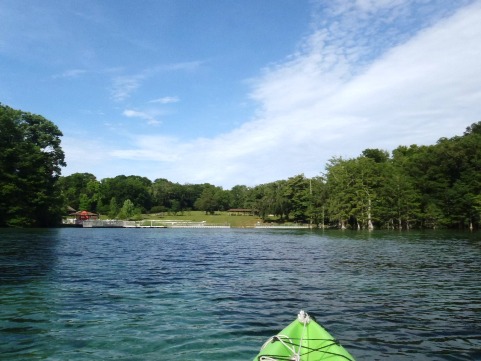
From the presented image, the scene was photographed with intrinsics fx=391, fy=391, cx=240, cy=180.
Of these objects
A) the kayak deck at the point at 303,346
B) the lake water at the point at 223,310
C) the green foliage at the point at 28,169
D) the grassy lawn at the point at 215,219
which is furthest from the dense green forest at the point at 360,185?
the kayak deck at the point at 303,346

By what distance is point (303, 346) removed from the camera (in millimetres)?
6164

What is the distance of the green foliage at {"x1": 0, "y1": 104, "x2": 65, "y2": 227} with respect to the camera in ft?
243

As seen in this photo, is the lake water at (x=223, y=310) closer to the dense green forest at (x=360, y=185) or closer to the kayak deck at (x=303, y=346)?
the kayak deck at (x=303, y=346)

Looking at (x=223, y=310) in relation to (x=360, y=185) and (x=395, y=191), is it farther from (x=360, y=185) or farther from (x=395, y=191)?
(x=360, y=185)

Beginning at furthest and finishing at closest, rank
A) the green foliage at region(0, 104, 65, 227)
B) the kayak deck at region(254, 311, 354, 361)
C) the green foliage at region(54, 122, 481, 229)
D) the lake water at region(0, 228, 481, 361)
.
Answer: the green foliage at region(54, 122, 481, 229) → the green foliage at region(0, 104, 65, 227) → the lake water at region(0, 228, 481, 361) → the kayak deck at region(254, 311, 354, 361)

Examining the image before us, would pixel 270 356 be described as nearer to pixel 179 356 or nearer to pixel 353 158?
pixel 179 356

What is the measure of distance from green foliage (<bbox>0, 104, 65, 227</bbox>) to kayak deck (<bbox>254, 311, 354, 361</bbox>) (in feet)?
259

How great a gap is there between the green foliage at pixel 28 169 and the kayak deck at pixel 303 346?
79.1 m

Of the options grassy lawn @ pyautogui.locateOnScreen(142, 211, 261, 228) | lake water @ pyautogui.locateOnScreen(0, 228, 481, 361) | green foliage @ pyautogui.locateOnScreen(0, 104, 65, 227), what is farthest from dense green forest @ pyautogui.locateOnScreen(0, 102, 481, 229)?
lake water @ pyautogui.locateOnScreen(0, 228, 481, 361)

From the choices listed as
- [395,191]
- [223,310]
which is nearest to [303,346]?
[223,310]

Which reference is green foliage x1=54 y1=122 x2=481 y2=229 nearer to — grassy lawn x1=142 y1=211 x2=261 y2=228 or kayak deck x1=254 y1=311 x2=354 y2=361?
grassy lawn x1=142 y1=211 x2=261 y2=228

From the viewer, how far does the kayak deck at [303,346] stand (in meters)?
5.78

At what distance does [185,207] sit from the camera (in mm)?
182875

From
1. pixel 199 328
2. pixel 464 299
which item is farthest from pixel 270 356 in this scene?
pixel 464 299
